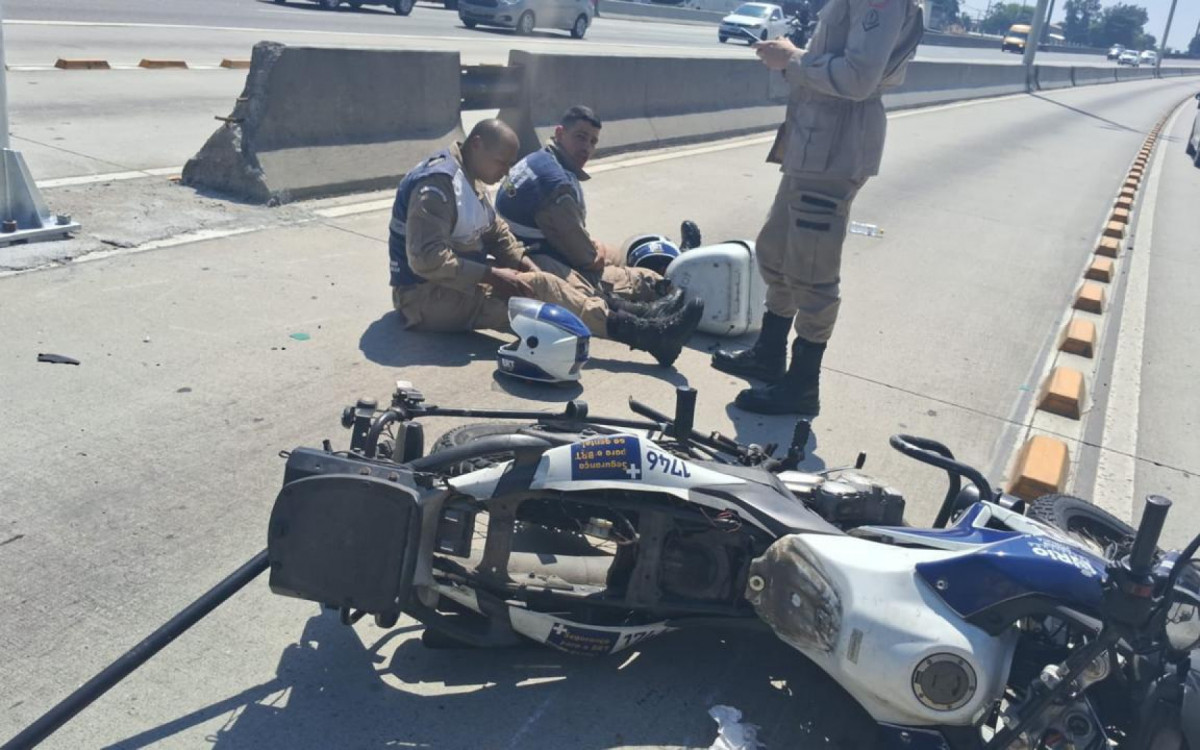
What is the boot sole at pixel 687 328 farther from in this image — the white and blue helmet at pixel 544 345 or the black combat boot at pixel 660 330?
the white and blue helmet at pixel 544 345

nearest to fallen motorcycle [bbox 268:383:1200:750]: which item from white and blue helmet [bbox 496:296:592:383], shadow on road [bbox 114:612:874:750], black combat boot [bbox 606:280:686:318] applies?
shadow on road [bbox 114:612:874:750]

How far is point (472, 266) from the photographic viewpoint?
235 inches

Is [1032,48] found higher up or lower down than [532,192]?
higher up

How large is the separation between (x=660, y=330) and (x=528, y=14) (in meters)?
23.7

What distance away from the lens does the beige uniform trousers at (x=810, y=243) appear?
556cm

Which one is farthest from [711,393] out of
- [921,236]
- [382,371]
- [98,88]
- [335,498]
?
[98,88]

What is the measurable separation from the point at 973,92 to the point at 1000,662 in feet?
109

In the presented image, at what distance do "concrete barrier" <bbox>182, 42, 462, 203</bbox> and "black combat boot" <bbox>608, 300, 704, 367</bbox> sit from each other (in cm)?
339

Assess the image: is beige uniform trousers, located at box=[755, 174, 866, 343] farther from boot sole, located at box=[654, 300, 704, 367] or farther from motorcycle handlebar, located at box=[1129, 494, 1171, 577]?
motorcycle handlebar, located at box=[1129, 494, 1171, 577]

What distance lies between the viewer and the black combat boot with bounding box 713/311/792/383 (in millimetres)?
→ 6102

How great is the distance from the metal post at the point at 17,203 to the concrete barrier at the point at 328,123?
1710mm

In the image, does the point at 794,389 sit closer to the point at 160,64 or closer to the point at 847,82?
the point at 847,82

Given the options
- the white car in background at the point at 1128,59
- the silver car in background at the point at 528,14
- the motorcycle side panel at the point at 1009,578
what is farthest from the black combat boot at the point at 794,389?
the white car in background at the point at 1128,59

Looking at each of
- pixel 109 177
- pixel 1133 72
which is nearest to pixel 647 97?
pixel 109 177
